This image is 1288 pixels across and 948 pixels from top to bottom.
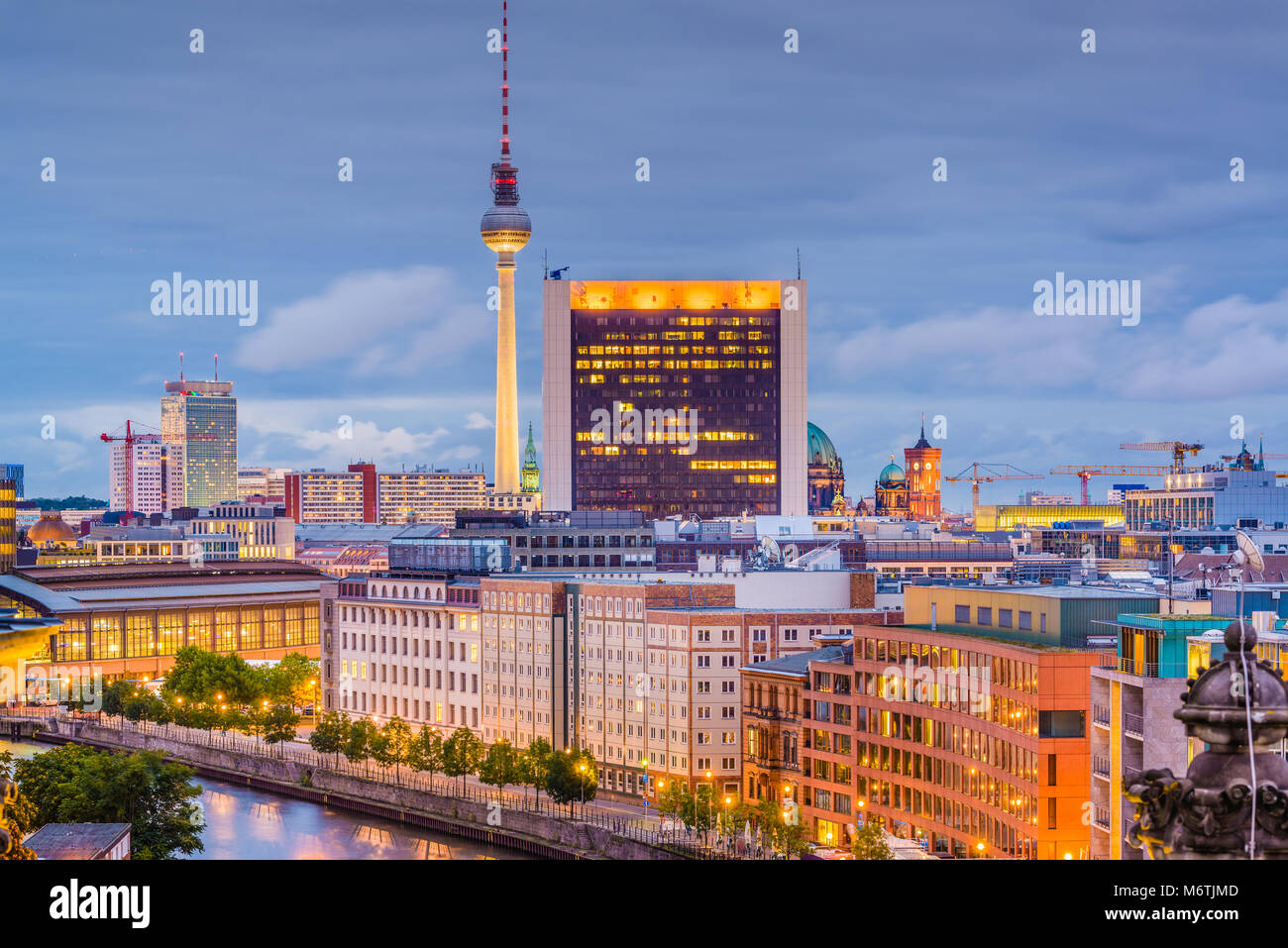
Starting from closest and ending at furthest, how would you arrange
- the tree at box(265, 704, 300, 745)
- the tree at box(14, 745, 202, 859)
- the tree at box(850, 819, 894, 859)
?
the tree at box(850, 819, 894, 859) < the tree at box(14, 745, 202, 859) < the tree at box(265, 704, 300, 745)

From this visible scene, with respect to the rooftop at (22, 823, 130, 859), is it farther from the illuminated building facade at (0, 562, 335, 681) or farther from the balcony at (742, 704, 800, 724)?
the illuminated building facade at (0, 562, 335, 681)

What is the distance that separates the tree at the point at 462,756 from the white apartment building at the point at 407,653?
998 cm

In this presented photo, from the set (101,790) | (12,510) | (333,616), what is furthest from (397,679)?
(12,510)

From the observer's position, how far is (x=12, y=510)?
168 m

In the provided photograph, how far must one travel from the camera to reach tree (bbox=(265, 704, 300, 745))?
10550 centimetres

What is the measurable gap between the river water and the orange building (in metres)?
12.9

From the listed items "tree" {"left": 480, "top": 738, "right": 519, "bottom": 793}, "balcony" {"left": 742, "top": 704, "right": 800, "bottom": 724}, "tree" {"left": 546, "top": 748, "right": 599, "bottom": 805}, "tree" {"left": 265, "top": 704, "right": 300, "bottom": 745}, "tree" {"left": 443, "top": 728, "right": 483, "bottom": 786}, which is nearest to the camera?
"balcony" {"left": 742, "top": 704, "right": 800, "bottom": 724}

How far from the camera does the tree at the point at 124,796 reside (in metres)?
66.7

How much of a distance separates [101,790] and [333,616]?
5068 centimetres

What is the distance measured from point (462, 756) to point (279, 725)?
1947 centimetres

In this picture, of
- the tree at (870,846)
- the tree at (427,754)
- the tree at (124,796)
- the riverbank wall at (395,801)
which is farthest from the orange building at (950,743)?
the tree at (124,796)

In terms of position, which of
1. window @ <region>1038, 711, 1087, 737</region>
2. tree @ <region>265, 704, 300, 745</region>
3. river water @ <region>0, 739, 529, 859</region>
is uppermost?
window @ <region>1038, 711, 1087, 737</region>

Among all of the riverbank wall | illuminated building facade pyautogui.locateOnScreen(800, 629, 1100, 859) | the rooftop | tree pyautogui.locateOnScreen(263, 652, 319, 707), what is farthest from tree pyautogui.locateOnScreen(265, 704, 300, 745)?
the rooftop
